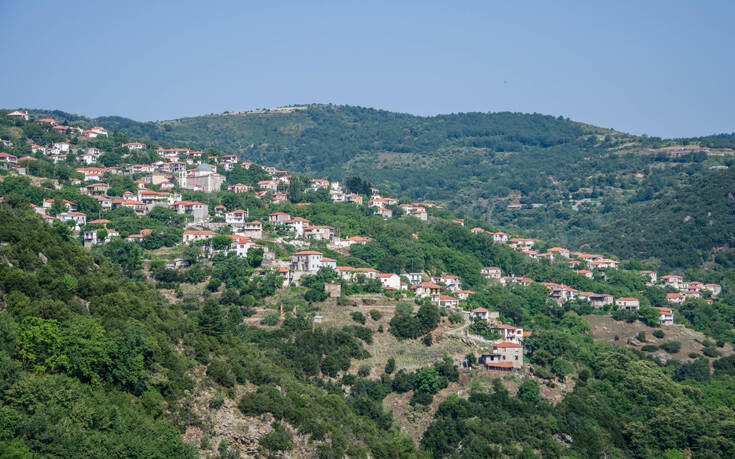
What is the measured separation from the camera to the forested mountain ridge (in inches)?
5374

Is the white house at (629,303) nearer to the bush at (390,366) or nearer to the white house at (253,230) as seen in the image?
the bush at (390,366)

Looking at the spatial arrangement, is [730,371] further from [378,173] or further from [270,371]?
[378,173]

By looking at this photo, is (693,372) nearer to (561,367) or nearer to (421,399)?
(561,367)

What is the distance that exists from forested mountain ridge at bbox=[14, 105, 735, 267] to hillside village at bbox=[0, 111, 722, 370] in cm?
2505

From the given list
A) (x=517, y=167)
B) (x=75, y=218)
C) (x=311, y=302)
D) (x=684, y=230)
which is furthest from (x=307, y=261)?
(x=517, y=167)

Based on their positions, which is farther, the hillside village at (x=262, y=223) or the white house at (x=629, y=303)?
the white house at (x=629, y=303)

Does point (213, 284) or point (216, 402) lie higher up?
point (213, 284)

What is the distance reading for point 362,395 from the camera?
50.4 meters

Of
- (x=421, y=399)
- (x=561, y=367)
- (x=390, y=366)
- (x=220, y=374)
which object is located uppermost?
(x=220, y=374)

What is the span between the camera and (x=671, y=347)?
6688cm

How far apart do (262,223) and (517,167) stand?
10920 centimetres

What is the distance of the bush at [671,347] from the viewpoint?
66.8 metres

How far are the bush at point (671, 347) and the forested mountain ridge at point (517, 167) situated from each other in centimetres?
3231

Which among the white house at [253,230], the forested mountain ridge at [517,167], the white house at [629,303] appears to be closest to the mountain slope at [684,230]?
the forested mountain ridge at [517,167]
